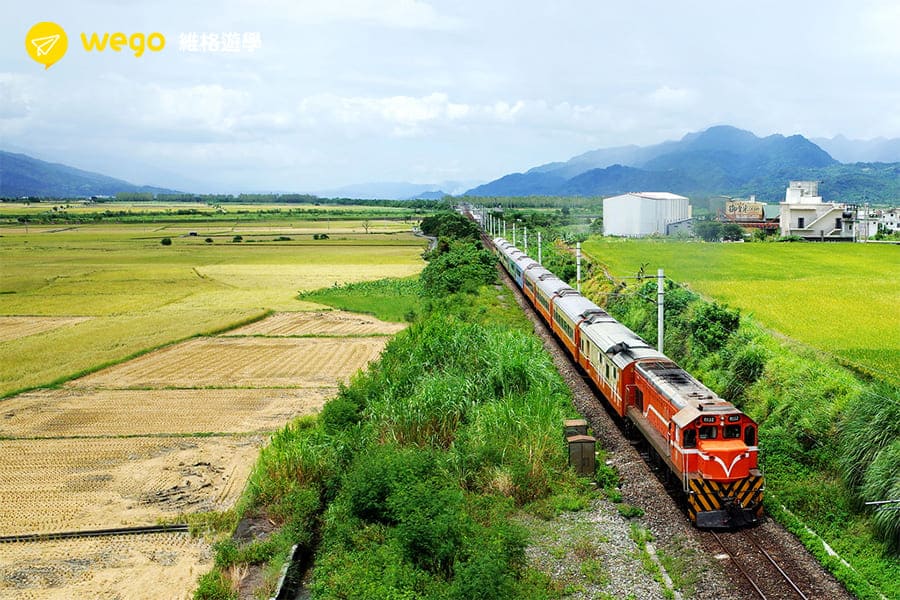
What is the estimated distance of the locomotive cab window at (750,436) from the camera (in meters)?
15.4

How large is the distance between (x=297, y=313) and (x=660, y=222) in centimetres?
2859

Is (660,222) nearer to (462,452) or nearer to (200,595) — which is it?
(462,452)

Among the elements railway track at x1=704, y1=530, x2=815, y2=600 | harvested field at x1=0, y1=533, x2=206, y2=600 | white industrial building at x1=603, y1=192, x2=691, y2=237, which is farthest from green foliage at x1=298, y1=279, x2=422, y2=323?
railway track at x1=704, y1=530, x2=815, y2=600

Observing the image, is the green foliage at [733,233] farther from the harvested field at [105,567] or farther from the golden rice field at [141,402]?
the harvested field at [105,567]

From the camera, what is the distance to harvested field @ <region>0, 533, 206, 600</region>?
1502 centimetres

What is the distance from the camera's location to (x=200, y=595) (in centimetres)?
1389

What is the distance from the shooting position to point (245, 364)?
3675 cm

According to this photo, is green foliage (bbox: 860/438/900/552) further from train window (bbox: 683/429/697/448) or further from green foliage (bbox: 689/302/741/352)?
green foliage (bbox: 689/302/741/352)

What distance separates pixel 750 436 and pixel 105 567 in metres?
14.7

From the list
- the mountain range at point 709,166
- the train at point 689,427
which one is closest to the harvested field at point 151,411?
the train at point 689,427

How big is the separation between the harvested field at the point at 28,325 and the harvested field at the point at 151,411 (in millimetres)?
16869

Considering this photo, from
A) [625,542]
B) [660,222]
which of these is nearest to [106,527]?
[625,542]

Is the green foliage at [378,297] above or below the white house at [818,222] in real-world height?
below

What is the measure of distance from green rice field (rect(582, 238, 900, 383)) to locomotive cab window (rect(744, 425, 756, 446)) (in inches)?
274
